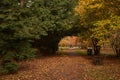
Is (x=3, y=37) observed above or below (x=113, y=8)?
below

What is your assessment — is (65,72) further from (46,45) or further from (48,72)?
(46,45)

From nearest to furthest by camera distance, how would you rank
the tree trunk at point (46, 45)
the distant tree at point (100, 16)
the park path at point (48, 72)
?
the park path at point (48, 72), the distant tree at point (100, 16), the tree trunk at point (46, 45)

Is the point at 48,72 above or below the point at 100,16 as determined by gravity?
below

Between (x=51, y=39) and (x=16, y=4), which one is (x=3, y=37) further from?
(x=51, y=39)

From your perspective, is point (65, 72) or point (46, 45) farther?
point (46, 45)

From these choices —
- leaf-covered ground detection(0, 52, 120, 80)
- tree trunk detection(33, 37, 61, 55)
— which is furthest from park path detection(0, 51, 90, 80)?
tree trunk detection(33, 37, 61, 55)

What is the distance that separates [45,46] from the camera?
110 feet

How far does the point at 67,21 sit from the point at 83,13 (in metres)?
2.39

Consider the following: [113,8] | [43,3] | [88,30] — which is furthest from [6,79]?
[88,30]

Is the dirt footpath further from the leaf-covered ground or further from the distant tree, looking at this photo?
the distant tree

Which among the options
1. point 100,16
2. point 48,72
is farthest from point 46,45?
point 48,72

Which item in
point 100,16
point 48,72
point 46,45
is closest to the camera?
point 48,72

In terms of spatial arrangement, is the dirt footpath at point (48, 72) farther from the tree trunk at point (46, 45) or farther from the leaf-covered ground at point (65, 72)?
the tree trunk at point (46, 45)

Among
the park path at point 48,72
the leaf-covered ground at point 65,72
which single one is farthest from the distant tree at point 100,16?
the park path at point 48,72
